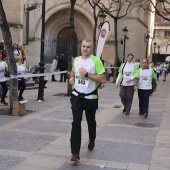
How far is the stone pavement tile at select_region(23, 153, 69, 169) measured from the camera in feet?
18.7

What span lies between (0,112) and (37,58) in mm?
26706

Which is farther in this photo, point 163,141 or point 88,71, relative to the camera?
point 163,141

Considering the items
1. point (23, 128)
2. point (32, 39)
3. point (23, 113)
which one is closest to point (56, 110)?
point (23, 113)

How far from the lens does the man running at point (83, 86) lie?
5.83 metres

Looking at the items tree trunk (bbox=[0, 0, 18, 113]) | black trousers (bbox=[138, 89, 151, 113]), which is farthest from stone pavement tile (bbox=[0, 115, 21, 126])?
black trousers (bbox=[138, 89, 151, 113])

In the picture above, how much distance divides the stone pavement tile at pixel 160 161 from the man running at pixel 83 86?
50.5 inches

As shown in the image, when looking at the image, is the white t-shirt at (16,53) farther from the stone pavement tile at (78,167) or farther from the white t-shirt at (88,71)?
the stone pavement tile at (78,167)

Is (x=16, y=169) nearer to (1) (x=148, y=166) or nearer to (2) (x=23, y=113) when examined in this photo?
(1) (x=148, y=166)

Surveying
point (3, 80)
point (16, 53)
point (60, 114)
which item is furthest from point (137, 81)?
point (16, 53)

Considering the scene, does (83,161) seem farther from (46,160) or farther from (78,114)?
(78,114)

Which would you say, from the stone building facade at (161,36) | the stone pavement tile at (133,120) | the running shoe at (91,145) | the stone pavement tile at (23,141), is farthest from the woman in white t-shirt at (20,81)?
the stone building facade at (161,36)

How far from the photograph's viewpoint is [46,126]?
8.79 m

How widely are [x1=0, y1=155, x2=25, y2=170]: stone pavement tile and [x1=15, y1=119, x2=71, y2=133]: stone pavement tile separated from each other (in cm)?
227

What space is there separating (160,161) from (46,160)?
1.91m
